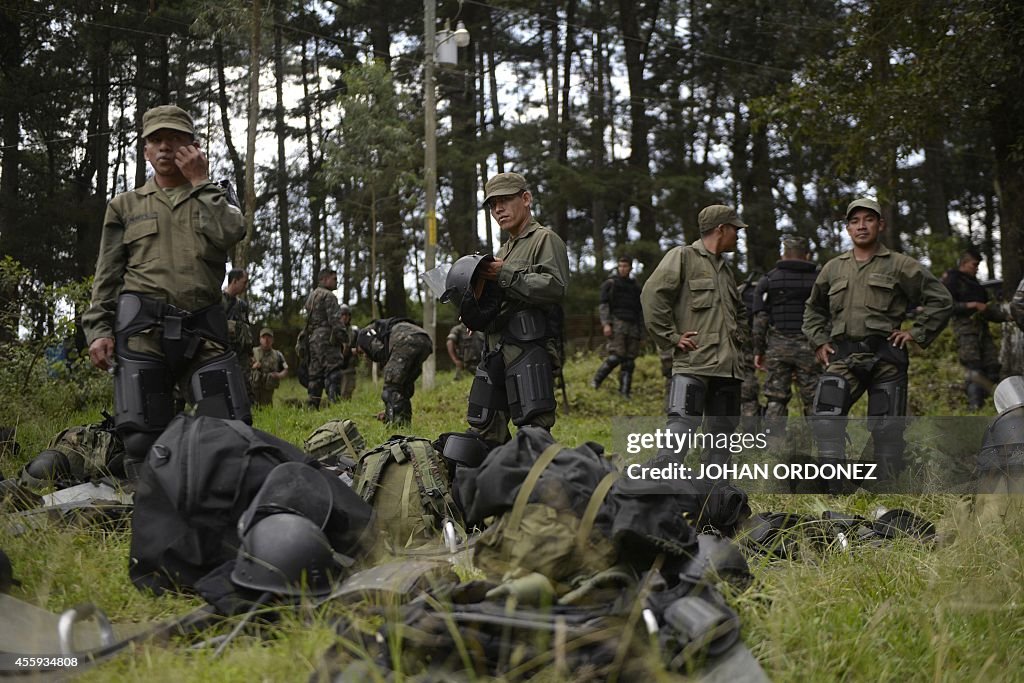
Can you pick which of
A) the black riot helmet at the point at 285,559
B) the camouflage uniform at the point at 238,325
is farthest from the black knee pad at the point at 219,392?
the camouflage uniform at the point at 238,325

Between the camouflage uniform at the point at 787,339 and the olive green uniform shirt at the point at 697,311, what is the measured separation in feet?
11.0

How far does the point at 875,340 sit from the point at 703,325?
1256mm

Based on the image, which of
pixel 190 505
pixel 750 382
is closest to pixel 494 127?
pixel 750 382

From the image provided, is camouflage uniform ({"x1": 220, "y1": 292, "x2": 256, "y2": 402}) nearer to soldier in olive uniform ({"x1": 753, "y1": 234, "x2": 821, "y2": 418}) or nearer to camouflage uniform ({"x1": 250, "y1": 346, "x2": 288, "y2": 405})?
camouflage uniform ({"x1": 250, "y1": 346, "x2": 288, "y2": 405})

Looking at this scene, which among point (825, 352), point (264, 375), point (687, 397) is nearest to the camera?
point (687, 397)

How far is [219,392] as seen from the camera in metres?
4.50

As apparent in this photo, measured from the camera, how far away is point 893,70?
38.9ft

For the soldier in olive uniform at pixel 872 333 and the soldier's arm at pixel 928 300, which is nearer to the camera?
the soldier in olive uniform at pixel 872 333

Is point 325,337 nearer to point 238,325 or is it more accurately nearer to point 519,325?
point 238,325

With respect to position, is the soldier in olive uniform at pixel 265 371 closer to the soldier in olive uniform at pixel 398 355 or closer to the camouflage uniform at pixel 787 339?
the soldier in olive uniform at pixel 398 355

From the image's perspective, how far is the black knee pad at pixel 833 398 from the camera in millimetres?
6027

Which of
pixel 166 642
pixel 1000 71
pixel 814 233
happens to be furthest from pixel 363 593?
pixel 814 233

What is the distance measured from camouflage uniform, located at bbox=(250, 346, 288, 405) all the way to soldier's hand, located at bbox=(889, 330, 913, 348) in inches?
350

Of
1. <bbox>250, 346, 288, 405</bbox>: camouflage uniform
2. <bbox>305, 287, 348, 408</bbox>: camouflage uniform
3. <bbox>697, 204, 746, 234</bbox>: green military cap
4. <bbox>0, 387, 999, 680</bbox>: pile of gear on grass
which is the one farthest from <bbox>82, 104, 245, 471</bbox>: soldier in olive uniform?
<bbox>250, 346, 288, 405</bbox>: camouflage uniform
